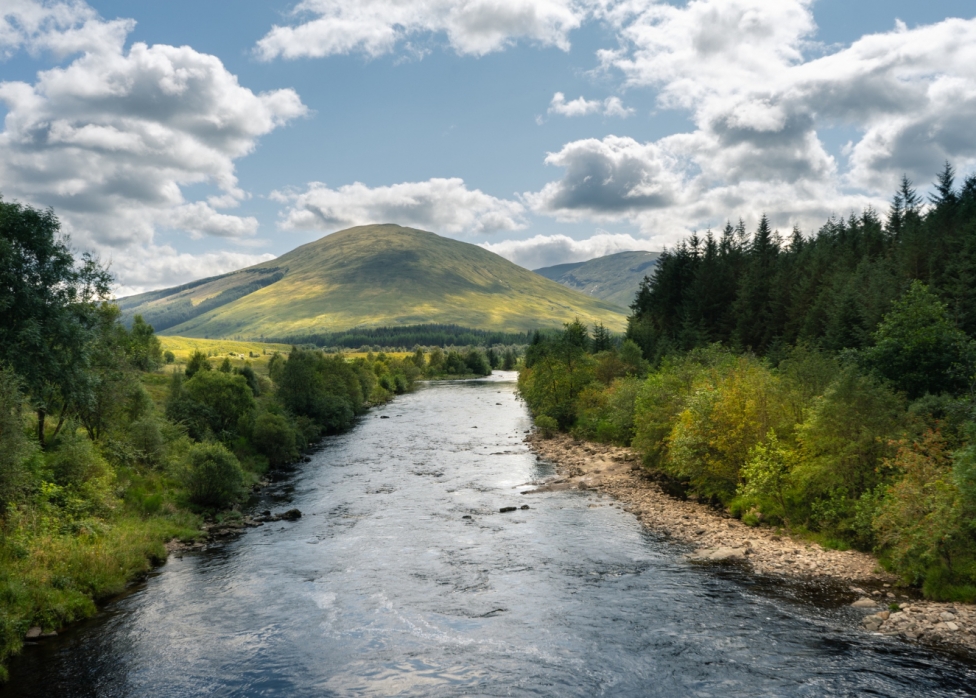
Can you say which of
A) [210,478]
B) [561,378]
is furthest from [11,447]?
[561,378]

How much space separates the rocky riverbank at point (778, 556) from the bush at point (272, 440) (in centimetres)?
2874

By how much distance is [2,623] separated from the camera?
22.0m

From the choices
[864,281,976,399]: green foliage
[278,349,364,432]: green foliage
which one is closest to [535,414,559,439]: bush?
[278,349,364,432]: green foliage

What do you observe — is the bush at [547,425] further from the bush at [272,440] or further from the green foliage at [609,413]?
the bush at [272,440]

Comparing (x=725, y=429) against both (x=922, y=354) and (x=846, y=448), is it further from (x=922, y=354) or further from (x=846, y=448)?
(x=922, y=354)

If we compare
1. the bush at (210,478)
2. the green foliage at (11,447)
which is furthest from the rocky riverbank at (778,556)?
the green foliage at (11,447)

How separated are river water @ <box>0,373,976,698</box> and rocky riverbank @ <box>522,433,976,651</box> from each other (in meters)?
1.41

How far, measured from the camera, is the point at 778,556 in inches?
1225

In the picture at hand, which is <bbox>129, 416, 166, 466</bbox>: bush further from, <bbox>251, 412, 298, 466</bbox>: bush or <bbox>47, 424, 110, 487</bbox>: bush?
<bbox>251, 412, 298, 466</bbox>: bush

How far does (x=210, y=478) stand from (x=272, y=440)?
1921 centimetres

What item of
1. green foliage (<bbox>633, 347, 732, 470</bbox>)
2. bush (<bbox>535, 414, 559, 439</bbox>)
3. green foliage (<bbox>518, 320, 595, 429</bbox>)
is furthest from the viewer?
green foliage (<bbox>518, 320, 595, 429</bbox>)

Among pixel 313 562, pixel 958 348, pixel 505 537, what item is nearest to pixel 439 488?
pixel 505 537

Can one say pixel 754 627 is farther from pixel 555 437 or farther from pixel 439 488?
pixel 555 437

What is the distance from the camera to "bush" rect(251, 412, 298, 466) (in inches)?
2458
